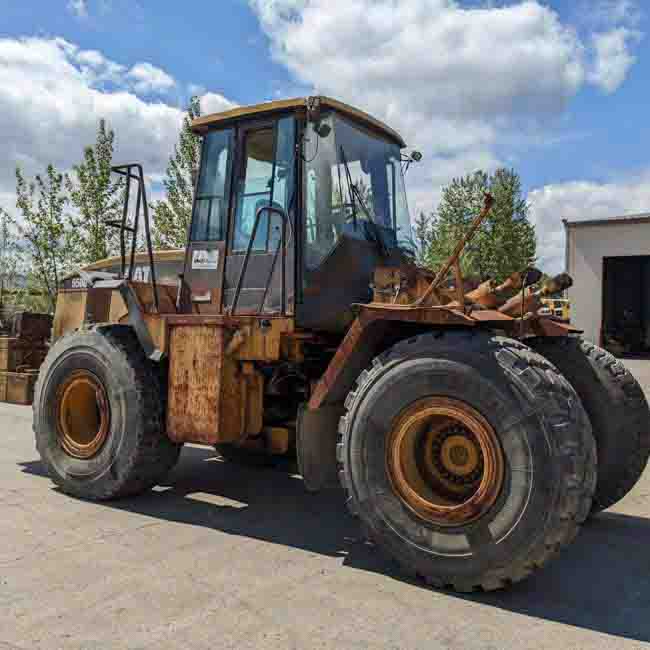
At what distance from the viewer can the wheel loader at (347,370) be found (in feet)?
12.3

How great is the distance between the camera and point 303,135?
533cm

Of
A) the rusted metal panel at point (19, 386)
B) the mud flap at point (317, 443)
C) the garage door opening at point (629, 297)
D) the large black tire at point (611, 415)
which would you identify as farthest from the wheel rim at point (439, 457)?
the garage door opening at point (629, 297)

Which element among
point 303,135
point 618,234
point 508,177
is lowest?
point 303,135

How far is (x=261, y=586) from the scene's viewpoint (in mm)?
3961

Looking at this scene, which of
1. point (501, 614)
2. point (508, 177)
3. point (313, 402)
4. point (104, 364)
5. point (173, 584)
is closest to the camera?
point (501, 614)

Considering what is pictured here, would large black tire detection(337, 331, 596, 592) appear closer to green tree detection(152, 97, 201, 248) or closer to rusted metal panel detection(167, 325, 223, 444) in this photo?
rusted metal panel detection(167, 325, 223, 444)

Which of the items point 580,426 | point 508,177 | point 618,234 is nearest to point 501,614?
point 580,426

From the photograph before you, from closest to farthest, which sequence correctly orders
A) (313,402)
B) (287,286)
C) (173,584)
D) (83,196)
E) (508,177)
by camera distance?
(173,584) < (313,402) < (287,286) < (83,196) < (508,177)

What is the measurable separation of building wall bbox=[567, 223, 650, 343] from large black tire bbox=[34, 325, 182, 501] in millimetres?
22723

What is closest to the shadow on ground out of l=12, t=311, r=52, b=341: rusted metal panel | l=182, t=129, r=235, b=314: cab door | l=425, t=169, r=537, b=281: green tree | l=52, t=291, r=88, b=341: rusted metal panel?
l=52, t=291, r=88, b=341: rusted metal panel

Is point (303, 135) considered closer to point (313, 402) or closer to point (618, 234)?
point (313, 402)

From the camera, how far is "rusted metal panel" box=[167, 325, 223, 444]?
5.25 metres

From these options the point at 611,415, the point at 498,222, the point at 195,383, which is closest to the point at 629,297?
the point at 498,222

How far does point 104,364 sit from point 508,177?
158ft
